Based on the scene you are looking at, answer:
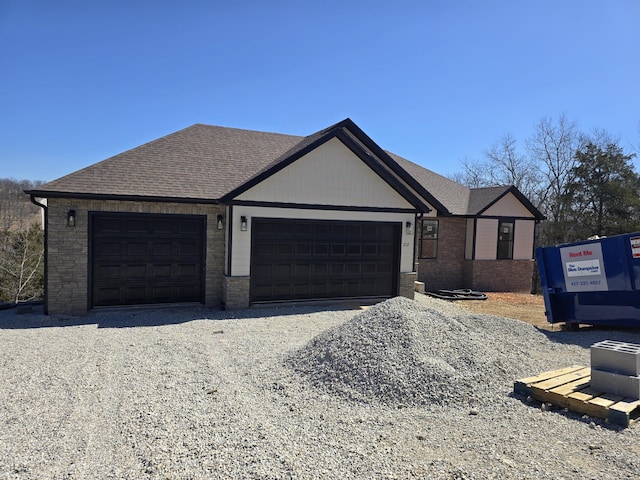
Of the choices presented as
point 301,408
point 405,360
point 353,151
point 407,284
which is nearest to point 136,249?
point 353,151

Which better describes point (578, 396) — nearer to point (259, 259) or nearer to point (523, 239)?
Answer: point (259, 259)

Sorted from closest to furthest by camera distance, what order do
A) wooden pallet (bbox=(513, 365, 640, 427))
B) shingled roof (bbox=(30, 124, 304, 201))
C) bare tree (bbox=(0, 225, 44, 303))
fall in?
wooden pallet (bbox=(513, 365, 640, 427)) < shingled roof (bbox=(30, 124, 304, 201)) < bare tree (bbox=(0, 225, 44, 303))

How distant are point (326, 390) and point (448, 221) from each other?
45.5 feet

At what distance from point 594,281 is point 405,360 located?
5871mm

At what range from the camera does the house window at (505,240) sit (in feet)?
61.7

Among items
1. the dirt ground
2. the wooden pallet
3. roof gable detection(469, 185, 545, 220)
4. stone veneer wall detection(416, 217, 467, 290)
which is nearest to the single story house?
the dirt ground

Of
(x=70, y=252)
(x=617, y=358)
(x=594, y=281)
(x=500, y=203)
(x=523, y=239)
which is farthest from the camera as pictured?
(x=523, y=239)

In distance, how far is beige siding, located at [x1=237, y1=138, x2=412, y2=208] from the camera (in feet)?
38.0

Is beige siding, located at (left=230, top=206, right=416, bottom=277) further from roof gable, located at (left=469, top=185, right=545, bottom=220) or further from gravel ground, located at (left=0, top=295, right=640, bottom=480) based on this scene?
roof gable, located at (left=469, top=185, right=545, bottom=220)

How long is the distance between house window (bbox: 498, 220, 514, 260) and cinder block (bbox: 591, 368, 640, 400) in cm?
1402

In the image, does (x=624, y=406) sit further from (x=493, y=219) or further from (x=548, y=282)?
(x=493, y=219)

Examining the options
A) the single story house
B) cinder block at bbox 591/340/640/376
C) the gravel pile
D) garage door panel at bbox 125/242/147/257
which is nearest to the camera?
cinder block at bbox 591/340/640/376

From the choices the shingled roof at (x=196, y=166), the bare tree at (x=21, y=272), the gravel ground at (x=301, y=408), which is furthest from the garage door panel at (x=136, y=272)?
the bare tree at (x=21, y=272)

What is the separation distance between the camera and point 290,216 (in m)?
11.8
